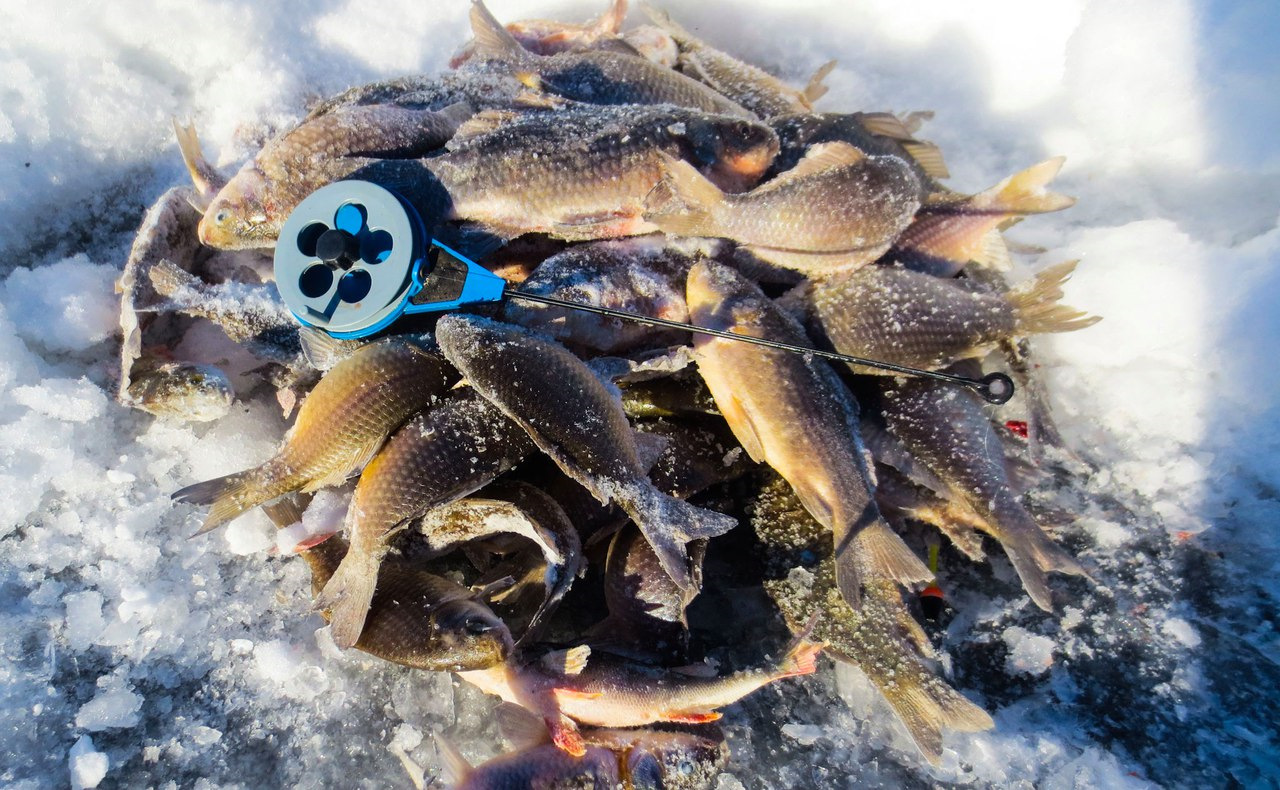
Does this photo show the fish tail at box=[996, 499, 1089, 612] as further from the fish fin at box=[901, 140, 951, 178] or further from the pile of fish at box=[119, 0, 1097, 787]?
the fish fin at box=[901, 140, 951, 178]

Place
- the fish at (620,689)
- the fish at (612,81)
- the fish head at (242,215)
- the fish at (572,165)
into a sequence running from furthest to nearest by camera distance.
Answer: the fish at (612,81), the fish head at (242,215), the fish at (572,165), the fish at (620,689)

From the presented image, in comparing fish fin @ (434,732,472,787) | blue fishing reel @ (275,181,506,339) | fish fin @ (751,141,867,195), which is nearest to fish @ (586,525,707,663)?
fish fin @ (434,732,472,787)

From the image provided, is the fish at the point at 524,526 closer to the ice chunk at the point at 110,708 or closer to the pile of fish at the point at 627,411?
the pile of fish at the point at 627,411

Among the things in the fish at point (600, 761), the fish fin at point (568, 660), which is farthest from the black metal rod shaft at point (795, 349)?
the fish at point (600, 761)

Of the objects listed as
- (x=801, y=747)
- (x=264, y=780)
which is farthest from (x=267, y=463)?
(x=801, y=747)

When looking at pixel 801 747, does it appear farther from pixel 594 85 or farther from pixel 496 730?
pixel 594 85

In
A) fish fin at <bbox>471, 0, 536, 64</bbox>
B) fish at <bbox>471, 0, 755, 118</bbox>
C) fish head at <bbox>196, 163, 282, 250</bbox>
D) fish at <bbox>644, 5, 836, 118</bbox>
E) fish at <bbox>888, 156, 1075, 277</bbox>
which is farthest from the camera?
fish at <bbox>644, 5, 836, 118</bbox>

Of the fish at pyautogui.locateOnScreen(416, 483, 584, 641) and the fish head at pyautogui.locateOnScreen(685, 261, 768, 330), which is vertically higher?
the fish head at pyautogui.locateOnScreen(685, 261, 768, 330)
